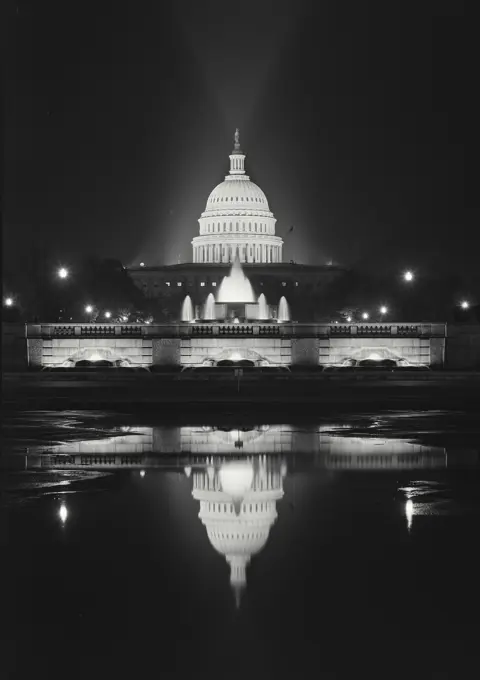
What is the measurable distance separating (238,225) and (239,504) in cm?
18008

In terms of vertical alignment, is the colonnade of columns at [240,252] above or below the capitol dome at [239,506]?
above

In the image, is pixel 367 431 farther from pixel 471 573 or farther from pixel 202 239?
pixel 202 239

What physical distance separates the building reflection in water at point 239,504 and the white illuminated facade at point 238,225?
571ft

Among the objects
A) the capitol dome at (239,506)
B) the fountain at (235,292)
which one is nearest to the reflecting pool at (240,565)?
the capitol dome at (239,506)

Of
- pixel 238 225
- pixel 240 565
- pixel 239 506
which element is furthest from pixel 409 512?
pixel 238 225

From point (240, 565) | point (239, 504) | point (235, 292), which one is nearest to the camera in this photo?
point (240, 565)

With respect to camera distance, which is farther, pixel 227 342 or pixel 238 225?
pixel 238 225

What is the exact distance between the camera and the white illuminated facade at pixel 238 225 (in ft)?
639

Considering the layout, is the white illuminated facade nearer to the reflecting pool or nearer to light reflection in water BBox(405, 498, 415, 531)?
the reflecting pool

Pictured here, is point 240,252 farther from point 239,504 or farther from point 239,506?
point 239,506

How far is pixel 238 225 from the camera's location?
195 metres

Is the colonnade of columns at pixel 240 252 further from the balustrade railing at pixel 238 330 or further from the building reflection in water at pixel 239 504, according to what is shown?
the building reflection in water at pixel 239 504

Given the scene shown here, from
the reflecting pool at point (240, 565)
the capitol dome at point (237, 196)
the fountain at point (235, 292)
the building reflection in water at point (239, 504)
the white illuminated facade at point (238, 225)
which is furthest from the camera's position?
the capitol dome at point (237, 196)

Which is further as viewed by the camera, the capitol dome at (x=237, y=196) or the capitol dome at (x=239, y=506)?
the capitol dome at (x=237, y=196)
